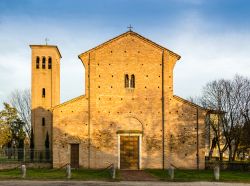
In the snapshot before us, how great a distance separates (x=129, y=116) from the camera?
30031 mm

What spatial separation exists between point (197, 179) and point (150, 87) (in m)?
10.4

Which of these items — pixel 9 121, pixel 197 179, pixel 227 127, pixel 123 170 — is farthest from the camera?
pixel 9 121

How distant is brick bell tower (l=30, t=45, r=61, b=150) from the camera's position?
1690 inches

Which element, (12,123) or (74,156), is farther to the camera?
(12,123)

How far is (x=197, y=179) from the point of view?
22.0 metres

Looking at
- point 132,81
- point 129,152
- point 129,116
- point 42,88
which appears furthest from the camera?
point 42,88

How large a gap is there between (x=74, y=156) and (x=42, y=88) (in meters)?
16.1

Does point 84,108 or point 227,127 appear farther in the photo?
point 227,127

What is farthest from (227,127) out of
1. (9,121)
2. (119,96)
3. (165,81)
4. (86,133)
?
(9,121)

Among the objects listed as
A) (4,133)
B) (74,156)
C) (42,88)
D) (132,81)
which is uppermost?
(42,88)

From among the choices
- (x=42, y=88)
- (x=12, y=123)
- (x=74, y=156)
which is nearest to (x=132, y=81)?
(x=74, y=156)

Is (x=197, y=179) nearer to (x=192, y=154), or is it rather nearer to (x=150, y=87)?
(x=192, y=154)

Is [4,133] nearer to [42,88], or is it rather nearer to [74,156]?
[42,88]

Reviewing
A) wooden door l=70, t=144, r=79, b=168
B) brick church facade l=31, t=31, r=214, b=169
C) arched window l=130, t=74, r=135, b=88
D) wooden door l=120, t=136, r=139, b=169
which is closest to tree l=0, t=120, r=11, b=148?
brick church facade l=31, t=31, r=214, b=169
